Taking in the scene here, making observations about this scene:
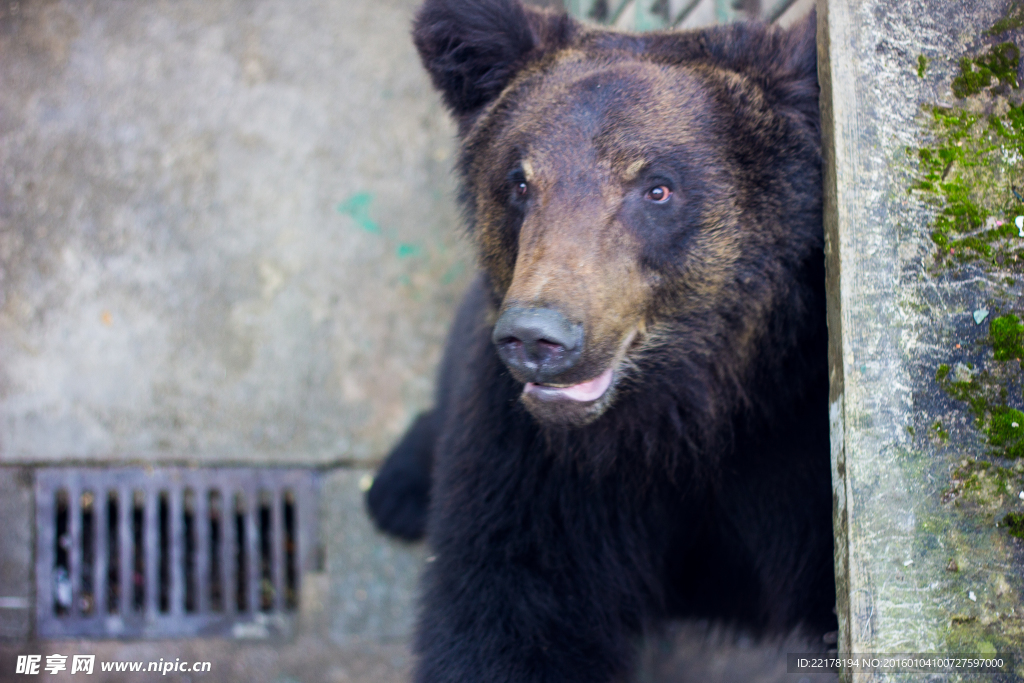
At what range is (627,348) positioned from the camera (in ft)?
7.66

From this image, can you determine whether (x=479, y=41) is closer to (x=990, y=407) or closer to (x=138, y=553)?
(x=990, y=407)

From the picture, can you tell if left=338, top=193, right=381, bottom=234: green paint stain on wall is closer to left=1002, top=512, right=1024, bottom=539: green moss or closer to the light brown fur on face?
the light brown fur on face

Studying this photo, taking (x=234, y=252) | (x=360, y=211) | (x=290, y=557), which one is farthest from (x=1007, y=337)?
(x=234, y=252)

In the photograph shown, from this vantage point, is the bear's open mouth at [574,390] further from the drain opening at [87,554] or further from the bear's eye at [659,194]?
the drain opening at [87,554]

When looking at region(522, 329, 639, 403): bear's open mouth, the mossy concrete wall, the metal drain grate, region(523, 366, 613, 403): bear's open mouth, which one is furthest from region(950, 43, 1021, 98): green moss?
the metal drain grate

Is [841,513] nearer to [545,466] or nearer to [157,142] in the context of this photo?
[545,466]

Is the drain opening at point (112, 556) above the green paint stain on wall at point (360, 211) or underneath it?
underneath

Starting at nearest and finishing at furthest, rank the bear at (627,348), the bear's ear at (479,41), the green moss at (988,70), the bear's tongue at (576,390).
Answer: the green moss at (988,70) → the bear's tongue at (576,390) → the bear at (627,348) → the bear's ear at (479,41)

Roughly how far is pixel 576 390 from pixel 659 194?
622mm

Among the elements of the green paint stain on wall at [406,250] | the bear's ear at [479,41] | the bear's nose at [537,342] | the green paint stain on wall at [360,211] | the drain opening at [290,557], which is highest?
the bear's ear at [479,41]

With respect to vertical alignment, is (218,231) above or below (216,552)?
above

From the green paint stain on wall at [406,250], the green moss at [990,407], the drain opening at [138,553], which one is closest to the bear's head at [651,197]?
the green moss at [990,407]

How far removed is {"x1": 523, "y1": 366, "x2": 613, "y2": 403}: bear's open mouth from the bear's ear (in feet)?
3.77

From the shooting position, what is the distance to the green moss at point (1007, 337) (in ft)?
6.64
